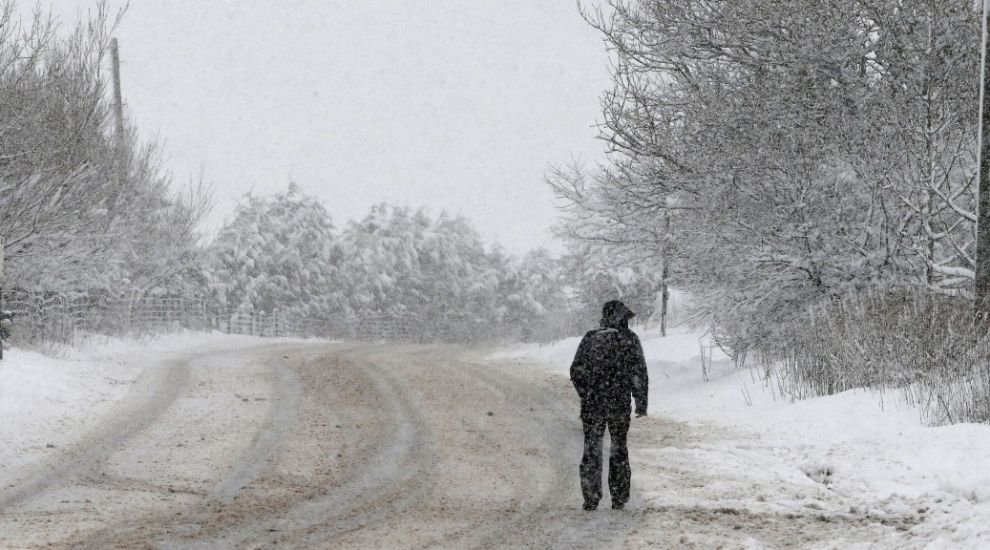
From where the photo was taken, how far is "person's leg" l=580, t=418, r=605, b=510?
26.0ft

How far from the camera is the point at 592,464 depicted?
8039 millimetres

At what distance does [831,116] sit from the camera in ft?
47.7

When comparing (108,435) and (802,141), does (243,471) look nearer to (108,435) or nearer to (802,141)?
(108,435)

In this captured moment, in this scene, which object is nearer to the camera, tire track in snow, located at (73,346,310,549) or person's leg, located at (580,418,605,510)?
tire track in snow, located at (73,346,310,549)

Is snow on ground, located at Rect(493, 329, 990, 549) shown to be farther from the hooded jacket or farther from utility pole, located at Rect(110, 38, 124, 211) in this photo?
utility pole, located at Rect(110, 38, 124, 211)

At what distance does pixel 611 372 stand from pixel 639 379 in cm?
26

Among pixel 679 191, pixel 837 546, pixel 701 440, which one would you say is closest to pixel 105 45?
pixel 679 191

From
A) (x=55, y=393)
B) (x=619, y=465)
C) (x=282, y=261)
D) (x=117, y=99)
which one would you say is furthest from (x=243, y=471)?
(x=282, y=261)

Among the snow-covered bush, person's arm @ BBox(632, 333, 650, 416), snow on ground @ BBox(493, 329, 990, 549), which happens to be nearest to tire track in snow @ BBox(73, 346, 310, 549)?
person's arm @ BBox(632, 333, 650, 416)

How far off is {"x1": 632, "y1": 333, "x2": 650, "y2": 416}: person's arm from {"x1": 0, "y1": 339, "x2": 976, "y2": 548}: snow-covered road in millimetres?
820

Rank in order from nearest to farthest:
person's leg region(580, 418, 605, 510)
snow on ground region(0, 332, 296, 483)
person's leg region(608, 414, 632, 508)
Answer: person's leg region(580, 418, 605, 510)
person's leg region(608, 414, 632, 508)
snow on ground region(0, 332, 296, 483)

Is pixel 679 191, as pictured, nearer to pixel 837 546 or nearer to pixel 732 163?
pixel 732 163

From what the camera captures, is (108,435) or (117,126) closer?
(108,435)

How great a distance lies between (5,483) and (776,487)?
7.02 metres
